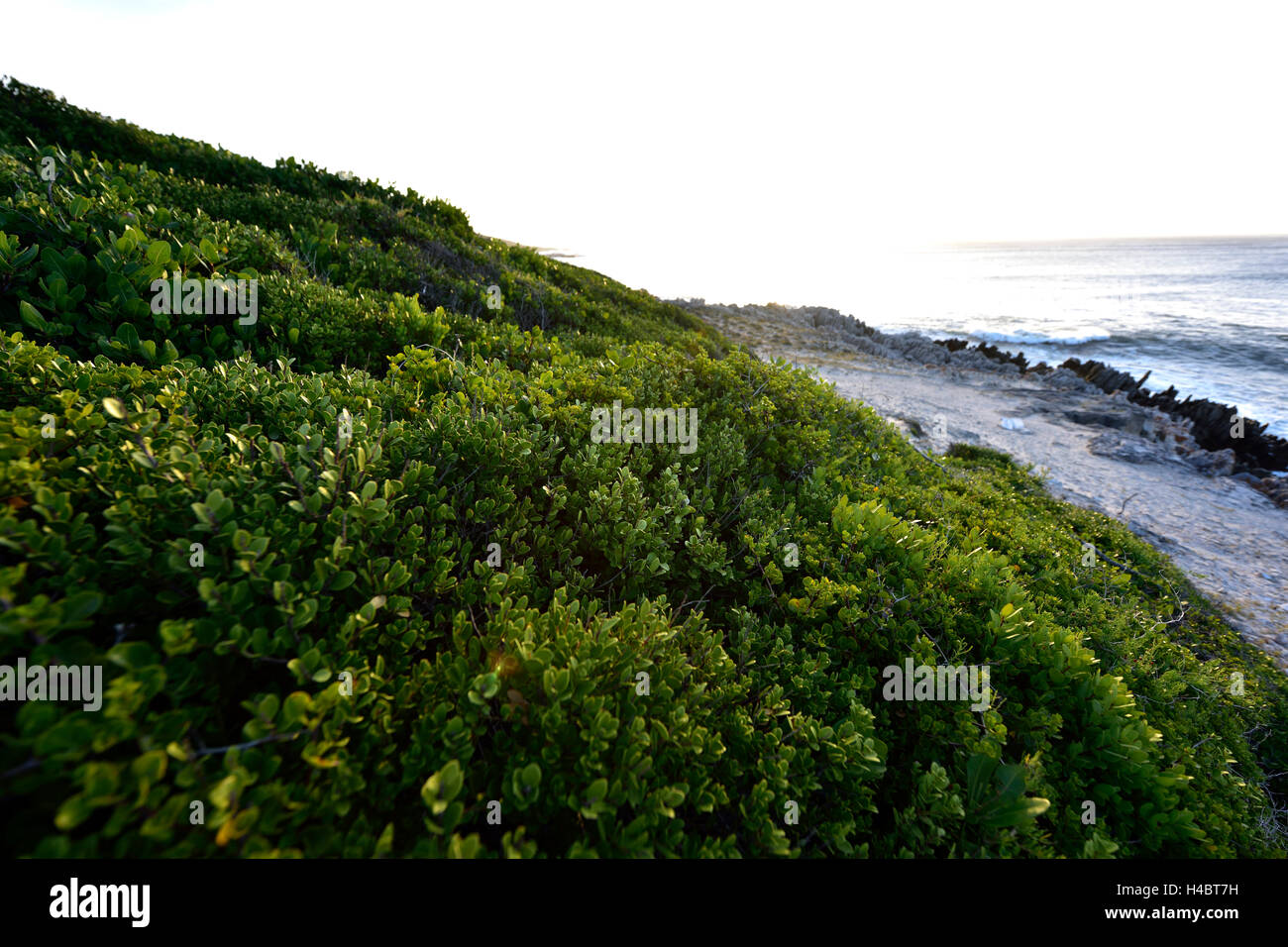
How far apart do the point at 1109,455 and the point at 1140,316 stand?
52.4m

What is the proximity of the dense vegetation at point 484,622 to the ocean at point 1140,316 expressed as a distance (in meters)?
28.9

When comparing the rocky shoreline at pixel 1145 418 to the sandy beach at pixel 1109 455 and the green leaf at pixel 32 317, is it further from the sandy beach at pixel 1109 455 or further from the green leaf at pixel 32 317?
the green leaf at pixel 32 317

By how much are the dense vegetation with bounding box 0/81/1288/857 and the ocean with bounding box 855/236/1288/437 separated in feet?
94.8

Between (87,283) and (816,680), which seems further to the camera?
(87,283)

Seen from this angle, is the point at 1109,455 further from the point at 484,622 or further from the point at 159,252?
the point at 159,252

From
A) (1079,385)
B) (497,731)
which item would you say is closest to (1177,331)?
(1079,385)

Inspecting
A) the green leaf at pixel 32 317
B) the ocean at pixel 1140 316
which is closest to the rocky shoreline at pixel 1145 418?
the ocean at pixel 1140 316

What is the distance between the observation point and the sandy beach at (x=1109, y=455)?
9523mm

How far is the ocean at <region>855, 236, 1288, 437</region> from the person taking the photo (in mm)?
30203

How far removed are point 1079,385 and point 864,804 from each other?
110ft

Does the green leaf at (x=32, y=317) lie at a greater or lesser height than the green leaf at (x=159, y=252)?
lesser

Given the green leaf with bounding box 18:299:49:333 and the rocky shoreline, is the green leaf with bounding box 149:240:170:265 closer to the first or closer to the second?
the green leaf with bounding box 18:299:49:333
